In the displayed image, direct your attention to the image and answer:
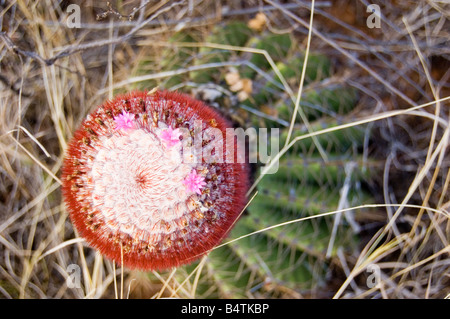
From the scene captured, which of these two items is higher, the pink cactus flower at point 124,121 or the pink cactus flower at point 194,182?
the pink cactus flower at point 124,121

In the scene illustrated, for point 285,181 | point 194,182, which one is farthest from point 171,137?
point 285,181

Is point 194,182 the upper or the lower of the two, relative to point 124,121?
lower

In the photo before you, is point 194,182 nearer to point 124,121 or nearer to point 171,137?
point 171,137

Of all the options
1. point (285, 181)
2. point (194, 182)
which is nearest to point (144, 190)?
point (194, 182)

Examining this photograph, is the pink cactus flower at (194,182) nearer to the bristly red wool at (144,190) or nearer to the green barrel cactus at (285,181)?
the bristly red wool at (144,190)

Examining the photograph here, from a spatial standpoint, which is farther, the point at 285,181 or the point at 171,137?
the point at 285,181

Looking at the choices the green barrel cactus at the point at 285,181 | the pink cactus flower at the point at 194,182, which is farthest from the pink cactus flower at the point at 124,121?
the green barrel cactus at the point at 285,181

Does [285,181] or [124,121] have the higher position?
[124,121]

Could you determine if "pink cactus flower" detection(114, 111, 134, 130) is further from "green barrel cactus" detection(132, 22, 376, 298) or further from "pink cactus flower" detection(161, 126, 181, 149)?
"green barrel cactus" detection(132, 22, 376, 298)

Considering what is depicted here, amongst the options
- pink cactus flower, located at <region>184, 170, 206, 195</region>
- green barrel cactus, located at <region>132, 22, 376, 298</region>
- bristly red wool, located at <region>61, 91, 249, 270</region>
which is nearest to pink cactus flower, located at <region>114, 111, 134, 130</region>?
bristly red wool, located at <region>61, 91, 249, 270</region>

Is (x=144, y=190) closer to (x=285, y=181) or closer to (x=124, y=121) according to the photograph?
(x=124, y=121)
